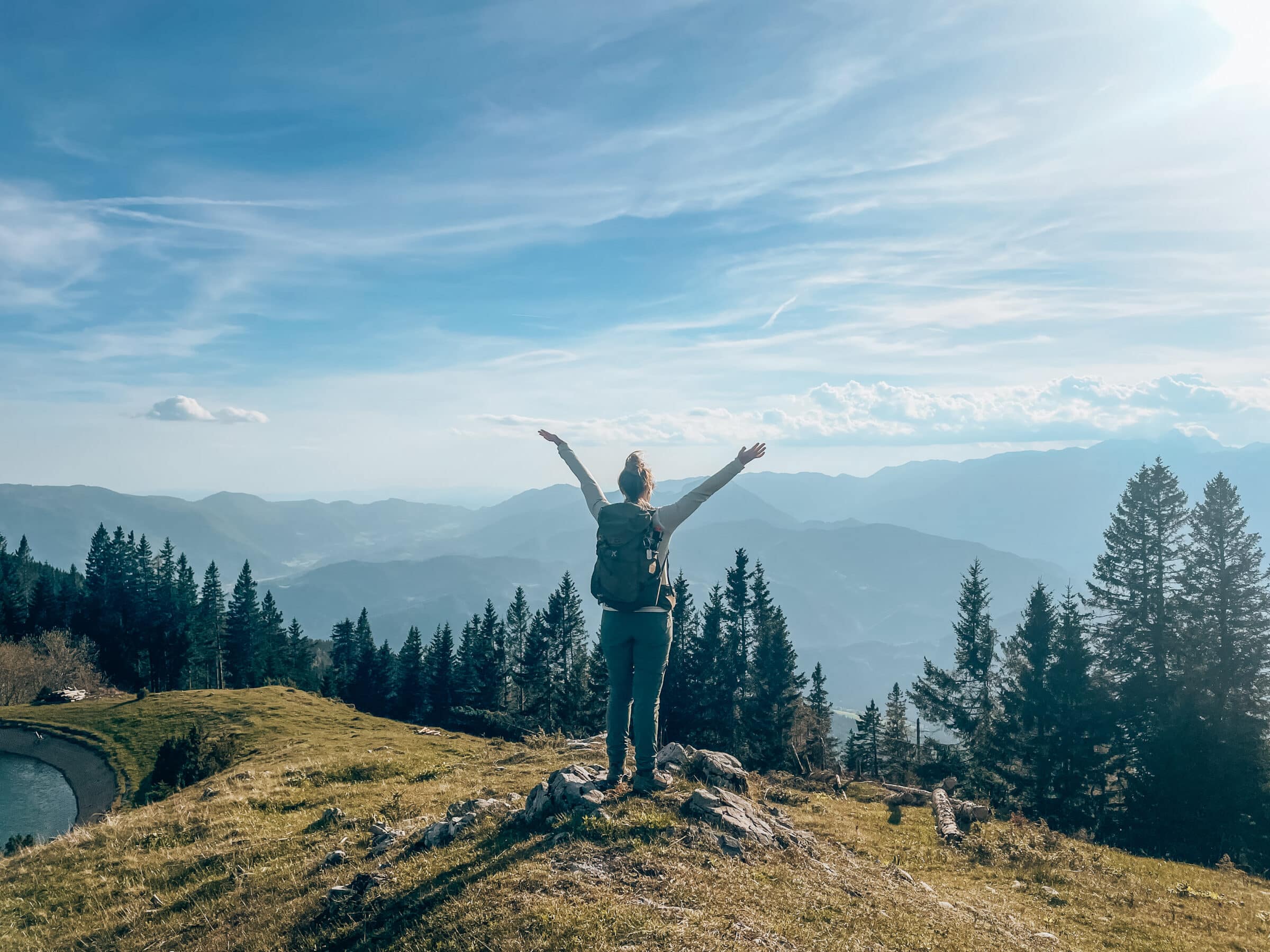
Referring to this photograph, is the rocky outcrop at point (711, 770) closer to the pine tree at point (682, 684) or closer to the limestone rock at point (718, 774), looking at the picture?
the limestone rock at point (718, 774)

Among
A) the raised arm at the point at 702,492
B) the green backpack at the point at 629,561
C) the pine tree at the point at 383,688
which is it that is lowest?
the pine tree at the point at 383,688

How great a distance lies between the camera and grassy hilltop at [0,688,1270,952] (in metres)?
7.77

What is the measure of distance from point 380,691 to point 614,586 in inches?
3521

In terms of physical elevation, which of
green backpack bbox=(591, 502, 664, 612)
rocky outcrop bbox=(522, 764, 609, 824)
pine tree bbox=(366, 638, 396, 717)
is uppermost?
green backpack bbox=(591, 502, 664, 612)

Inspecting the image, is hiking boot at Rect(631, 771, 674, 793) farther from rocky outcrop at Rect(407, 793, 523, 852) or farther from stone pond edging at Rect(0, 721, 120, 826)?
stone pond edging at Rect(0, 721, 120, 826)

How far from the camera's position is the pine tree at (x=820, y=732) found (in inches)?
2152

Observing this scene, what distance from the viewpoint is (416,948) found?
7367 millimetres

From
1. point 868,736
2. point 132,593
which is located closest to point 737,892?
point 868,736

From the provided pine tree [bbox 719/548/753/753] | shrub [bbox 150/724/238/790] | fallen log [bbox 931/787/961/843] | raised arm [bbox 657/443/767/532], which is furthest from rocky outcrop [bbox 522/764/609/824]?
pine tree [bbox 719/548/753/753]

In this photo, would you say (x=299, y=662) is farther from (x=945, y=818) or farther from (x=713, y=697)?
(x=945, y=818)

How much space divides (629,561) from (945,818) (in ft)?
44.5

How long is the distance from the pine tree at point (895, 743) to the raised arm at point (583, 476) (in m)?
48.7

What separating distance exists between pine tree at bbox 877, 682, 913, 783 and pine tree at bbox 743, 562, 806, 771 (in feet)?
27.6

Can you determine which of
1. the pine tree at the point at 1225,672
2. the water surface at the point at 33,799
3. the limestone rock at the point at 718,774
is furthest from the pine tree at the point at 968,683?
the water surface at the point at 33,799
